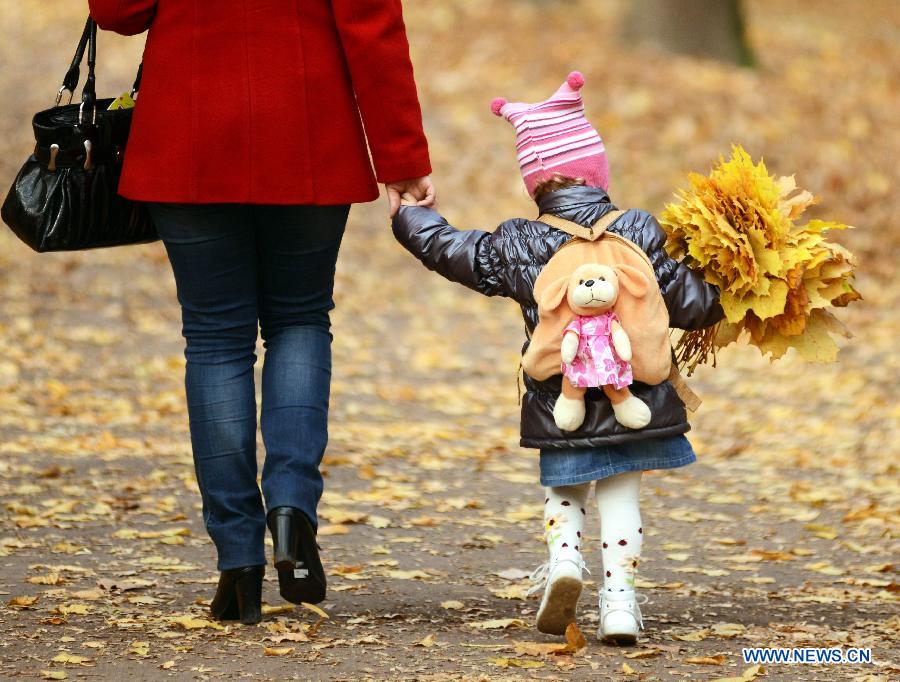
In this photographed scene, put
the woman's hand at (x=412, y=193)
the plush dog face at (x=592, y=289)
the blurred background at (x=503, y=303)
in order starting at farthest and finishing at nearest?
the blurred background at (x=503, y=303), the woman's hand at (x=412, y=193), the plush dog face at (x=592, y=289)

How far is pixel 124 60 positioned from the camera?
15.2m

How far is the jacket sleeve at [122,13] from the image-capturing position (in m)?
3.26

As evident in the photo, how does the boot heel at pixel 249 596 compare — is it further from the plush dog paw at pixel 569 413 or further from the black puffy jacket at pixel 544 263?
the plush dog paw at pixel 569 413

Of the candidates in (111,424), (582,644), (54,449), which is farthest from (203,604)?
(111,424)

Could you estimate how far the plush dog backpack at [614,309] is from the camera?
127 inches

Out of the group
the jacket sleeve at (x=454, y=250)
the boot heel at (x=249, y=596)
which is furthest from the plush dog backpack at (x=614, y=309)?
the boot heel at (x=249, y=596)

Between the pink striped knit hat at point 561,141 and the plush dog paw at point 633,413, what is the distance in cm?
62

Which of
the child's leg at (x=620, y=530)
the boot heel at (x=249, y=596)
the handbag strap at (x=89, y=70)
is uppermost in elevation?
the handbag strap at (x=89, y=70)

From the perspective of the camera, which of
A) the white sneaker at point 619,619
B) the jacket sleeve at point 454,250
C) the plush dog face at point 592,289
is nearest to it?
the plush dog face at point 592,289

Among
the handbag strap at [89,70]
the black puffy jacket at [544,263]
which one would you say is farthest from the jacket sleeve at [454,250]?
the handbag strap at [89,70]

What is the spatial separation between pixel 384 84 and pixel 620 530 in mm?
1293

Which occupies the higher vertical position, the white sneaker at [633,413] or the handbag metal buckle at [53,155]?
the handbag metal buckle at [53,155]

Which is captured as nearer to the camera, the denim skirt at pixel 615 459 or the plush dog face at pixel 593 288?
the plush dog face at pixel 593 288

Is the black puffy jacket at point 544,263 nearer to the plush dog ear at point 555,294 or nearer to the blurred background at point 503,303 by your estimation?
the plush dog ear at point 555,294
